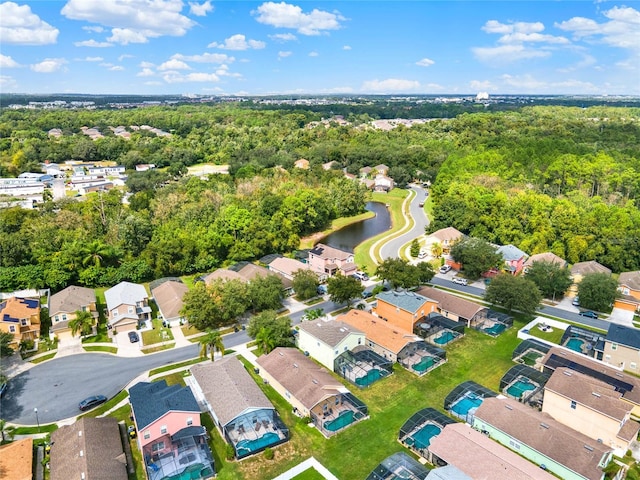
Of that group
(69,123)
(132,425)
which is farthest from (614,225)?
(69,123)

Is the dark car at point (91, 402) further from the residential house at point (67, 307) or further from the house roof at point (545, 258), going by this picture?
the house roof at point (545, 258)

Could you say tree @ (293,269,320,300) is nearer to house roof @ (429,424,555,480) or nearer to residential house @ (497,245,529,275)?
house roof @ (429,424,555,480)

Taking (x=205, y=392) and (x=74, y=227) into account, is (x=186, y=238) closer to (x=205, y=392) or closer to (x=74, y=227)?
(x=74, y=227)

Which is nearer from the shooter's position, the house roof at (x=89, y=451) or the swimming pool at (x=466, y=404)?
the house roof at (x=89, y=451)

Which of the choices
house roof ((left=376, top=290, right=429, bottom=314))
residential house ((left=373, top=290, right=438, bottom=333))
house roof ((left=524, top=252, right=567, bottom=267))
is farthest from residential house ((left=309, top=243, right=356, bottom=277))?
house roof ((left=524, top=252, right=567, bottom=267))

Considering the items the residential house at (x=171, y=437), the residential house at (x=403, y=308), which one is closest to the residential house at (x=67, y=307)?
the residential house at (x=171, y=437)
